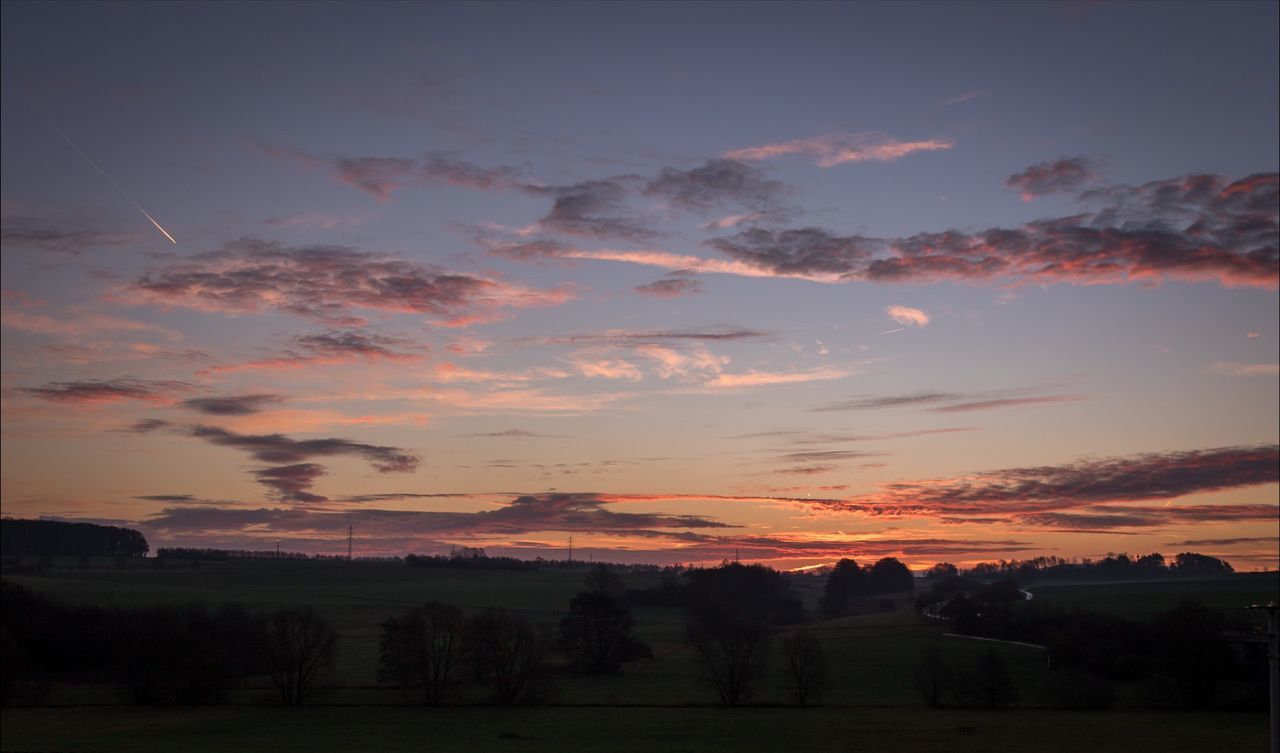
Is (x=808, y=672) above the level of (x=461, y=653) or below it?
below

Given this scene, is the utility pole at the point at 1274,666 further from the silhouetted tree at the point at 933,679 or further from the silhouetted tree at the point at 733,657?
the silhouetted tree at the point at 733,657

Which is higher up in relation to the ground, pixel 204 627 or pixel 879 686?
pixel 204 627

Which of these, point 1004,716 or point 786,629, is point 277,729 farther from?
point 786,629

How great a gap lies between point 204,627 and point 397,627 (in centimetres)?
2527

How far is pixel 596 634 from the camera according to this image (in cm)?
12025

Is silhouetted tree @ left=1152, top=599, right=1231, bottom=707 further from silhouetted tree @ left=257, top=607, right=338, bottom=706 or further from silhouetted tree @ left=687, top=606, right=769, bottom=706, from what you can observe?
silhouetted tree @ left=257, top=607, right=338, bottom=706

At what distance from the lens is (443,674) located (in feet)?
321

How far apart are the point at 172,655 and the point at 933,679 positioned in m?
69.3

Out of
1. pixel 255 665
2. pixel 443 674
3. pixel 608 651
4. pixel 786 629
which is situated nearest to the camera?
pixel 443 674

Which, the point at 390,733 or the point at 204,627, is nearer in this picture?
the point at 390,733

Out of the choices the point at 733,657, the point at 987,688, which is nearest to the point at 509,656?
the point at 733,657

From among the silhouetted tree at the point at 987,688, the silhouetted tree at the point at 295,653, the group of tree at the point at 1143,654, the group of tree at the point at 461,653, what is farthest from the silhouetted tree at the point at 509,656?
the group of tree at the point at 1143,654

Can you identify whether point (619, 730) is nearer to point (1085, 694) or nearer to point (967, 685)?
point (967, 685)

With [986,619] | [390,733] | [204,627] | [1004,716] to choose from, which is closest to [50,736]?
[390,733]
